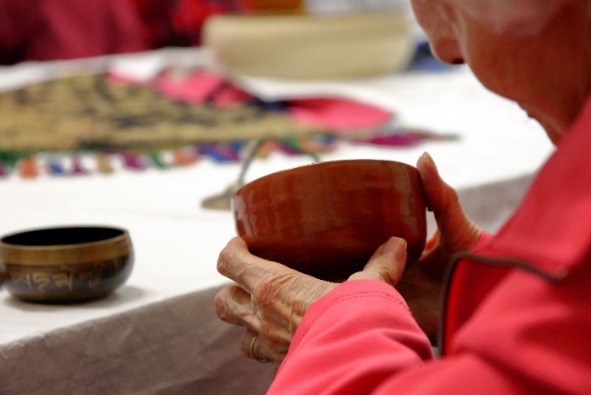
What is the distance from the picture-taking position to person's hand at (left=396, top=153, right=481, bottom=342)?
35.7 inches

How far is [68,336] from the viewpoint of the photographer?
2.70 feet

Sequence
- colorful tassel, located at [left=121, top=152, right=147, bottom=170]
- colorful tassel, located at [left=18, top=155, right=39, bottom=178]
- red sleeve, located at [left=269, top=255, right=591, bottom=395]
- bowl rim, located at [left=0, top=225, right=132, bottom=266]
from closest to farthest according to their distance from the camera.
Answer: red sleeve, located at [left=269, top=255, right=591, bottom=395] → bowl rim, located at [left=0, top=225, right=132, bottom=266] → colorful tassel, located at [left=18, top=155, right=39, bottom=178] → colorful tassel, located at [left=121, top=152, right=147, bottom=170]

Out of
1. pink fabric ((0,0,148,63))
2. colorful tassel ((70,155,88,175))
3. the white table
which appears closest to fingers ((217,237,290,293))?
the white table

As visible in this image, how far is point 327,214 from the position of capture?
83 centimetres

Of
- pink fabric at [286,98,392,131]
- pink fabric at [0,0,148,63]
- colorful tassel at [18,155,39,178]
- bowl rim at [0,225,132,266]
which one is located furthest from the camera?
pink fabric at [0,0,148,63]

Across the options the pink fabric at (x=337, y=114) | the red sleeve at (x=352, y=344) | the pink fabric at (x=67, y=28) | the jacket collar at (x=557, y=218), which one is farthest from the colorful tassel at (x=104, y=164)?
the pink fabric at (x=67, y=28)

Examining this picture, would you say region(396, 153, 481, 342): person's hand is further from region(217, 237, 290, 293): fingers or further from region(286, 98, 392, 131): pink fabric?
region(286, 98, 392, 131): pink fabric

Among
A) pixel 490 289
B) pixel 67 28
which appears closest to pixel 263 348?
pixel 490 289

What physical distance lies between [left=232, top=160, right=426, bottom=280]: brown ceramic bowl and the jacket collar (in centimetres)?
24

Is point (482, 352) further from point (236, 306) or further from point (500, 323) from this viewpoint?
point (236, 306)

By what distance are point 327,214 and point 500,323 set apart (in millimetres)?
324

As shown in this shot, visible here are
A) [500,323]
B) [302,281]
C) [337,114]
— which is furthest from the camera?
[337,114]

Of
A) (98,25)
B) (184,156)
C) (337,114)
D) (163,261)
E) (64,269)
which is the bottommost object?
(98,25)

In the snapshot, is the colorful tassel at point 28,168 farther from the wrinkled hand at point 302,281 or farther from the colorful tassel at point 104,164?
the wrinkled hand at point 302,281
